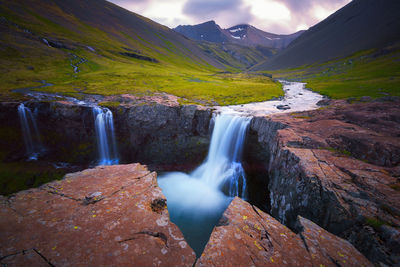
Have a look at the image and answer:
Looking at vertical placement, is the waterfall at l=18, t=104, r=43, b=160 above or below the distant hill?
below

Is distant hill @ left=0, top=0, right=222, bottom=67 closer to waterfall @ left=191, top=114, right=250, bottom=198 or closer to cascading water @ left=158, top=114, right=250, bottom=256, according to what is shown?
cascading water @ left=158, top=114, right=250, bottom=256

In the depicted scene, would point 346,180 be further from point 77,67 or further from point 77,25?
point 77,25

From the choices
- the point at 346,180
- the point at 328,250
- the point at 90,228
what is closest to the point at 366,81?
the point at 346,180

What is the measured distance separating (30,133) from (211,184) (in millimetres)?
24517

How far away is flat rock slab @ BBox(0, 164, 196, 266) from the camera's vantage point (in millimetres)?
4211

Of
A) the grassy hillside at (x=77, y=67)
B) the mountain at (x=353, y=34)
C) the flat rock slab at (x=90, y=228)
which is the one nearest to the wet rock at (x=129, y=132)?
the grassy hillside at (x=77, y=67)

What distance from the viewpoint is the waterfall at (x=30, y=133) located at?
63.3 feet

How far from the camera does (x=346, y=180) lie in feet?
21.8

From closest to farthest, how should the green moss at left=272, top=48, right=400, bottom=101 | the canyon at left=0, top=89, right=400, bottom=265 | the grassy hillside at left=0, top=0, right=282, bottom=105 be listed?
the canyon at left=0, top=89, right=400, bottom=265, the green moss at left=272, top=48, right=400, bottom=101, the grassy hillside at left=0, top=0, right=282, bottom=105

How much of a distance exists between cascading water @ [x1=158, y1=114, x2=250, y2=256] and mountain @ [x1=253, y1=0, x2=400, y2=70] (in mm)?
128877

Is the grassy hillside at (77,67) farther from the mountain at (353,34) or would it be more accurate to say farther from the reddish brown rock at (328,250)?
the mountain at (353,34)

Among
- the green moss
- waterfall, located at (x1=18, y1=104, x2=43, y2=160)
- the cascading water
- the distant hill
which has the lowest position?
the cascading water

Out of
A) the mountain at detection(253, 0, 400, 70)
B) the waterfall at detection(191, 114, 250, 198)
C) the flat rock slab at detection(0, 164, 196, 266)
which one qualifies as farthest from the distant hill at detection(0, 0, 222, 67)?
the mountain at detection(253, 0, 400, 70)

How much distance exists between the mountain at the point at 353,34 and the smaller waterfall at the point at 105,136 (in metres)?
141
